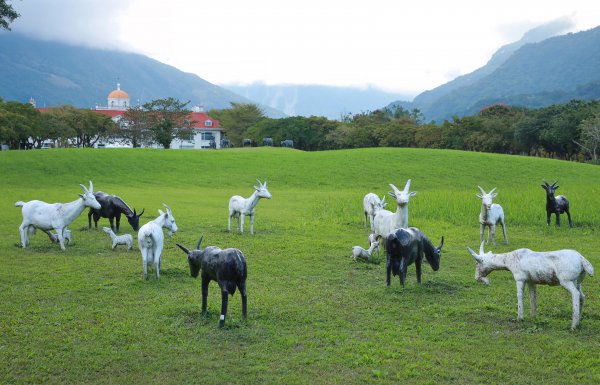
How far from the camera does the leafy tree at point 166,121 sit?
67000 mm

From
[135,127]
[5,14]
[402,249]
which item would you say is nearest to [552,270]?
[402,249]

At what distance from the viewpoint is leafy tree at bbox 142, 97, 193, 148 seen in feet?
220

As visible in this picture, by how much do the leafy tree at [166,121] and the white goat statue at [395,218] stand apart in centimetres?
5759

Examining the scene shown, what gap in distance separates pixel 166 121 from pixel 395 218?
58.4 m

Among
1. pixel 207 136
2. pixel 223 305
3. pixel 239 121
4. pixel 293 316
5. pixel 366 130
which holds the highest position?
pixel 239 121

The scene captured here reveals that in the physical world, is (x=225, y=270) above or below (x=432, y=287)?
above

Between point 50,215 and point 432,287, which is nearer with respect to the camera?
point 432,287

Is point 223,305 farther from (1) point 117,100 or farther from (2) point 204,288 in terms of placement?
(1) point 117,100

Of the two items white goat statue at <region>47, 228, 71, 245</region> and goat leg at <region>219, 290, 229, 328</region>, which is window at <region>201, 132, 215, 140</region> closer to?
white goat statue at <region>47, 228, 71, 245</region>

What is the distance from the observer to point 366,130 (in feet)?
238

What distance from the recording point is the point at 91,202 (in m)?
13.7

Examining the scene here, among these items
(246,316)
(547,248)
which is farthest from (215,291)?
(547,248)

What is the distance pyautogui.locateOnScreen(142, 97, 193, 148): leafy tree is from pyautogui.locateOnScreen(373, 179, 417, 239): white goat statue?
5759cm

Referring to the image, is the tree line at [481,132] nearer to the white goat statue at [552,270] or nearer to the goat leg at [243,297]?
the white goat statue at [552,270]
